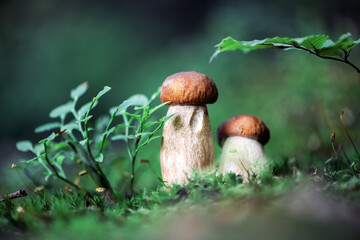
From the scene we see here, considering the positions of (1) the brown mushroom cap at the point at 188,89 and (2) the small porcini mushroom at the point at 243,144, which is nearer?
(1) the brown mushroom cap at the point at 188,89


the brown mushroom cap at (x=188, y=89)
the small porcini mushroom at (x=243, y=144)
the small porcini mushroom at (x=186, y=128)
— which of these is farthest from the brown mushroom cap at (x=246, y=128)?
the brown mushroom cap at (x=188, y=89)

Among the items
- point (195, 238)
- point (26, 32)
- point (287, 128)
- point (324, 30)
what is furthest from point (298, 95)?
point (26, 32)

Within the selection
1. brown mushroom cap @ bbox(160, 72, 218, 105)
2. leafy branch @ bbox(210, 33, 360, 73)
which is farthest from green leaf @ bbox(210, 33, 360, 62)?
brown mushroom cap @ bbox(160, 72, 218, 105)

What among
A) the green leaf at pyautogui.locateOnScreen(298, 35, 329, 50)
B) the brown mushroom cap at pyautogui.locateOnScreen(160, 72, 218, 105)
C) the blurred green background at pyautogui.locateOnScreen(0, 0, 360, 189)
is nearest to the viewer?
the green leaf at pyautogui.locateOnScreen(298, 35, 329, 50)

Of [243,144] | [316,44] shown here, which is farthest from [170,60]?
[316,44]

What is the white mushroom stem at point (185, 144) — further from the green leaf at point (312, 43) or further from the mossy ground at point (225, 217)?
the green leaf at point (312, 43)

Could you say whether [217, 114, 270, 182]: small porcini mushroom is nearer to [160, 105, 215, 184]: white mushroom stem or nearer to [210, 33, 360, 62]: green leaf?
[160, 105, 215, 184]: white mushroom stem

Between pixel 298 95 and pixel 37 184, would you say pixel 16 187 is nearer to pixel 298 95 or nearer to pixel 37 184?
pixel 37 184

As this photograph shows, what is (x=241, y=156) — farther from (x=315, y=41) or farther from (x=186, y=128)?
(x=315, y=41)
